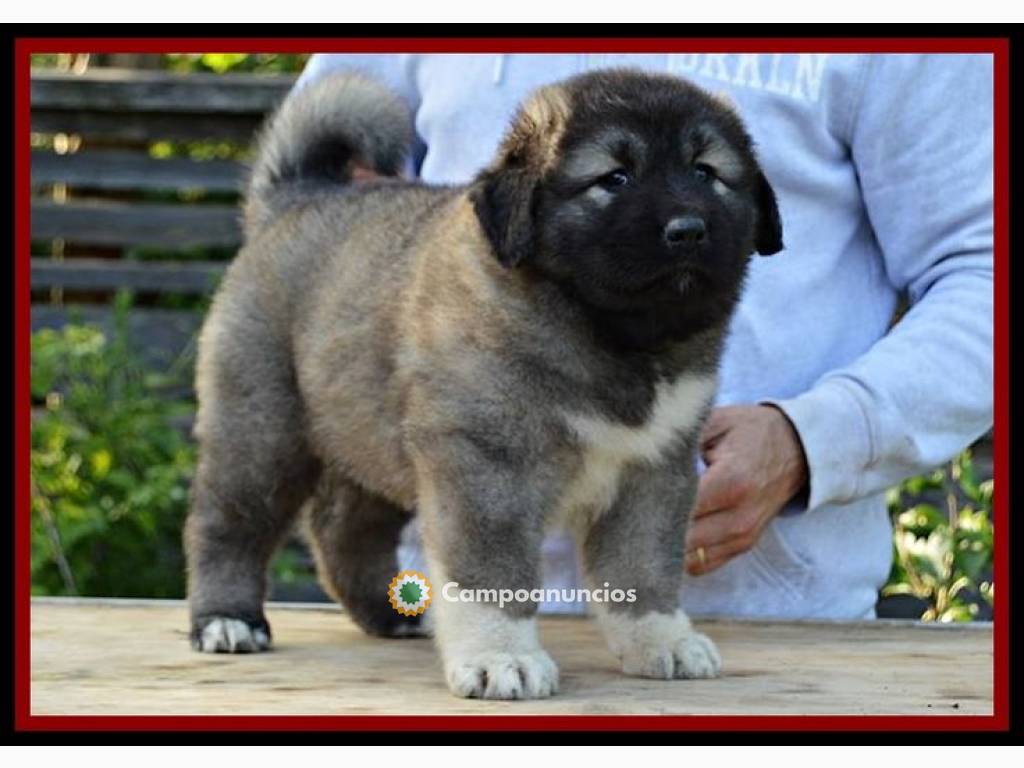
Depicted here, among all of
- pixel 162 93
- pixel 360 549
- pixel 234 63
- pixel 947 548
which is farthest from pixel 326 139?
pixel 234 63

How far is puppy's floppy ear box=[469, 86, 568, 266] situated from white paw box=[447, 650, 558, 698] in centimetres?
71

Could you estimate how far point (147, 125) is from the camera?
6844 mm

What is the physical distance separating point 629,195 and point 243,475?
4.11 ft

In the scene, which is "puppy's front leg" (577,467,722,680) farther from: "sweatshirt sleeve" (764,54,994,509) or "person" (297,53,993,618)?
"sweatshirt sleeve" (764,54,994,509)

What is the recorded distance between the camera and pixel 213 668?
11.1 ft

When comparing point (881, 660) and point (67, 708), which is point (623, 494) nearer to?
point (881, 660)

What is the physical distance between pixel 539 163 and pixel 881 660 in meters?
1.27

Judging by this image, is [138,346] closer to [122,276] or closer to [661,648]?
[122,276]

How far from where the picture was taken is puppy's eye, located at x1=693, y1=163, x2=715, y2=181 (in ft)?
9.86

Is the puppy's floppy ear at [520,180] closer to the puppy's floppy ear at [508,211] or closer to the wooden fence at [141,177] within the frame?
the puppy's floppy ear at [508,211]

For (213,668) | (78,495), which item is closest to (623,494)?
(213,668)

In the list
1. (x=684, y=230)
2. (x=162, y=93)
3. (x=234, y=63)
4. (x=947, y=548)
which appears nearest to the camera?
(x=684, y=230)

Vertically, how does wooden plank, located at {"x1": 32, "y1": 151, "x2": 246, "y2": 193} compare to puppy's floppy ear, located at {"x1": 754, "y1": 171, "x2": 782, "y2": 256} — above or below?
above
